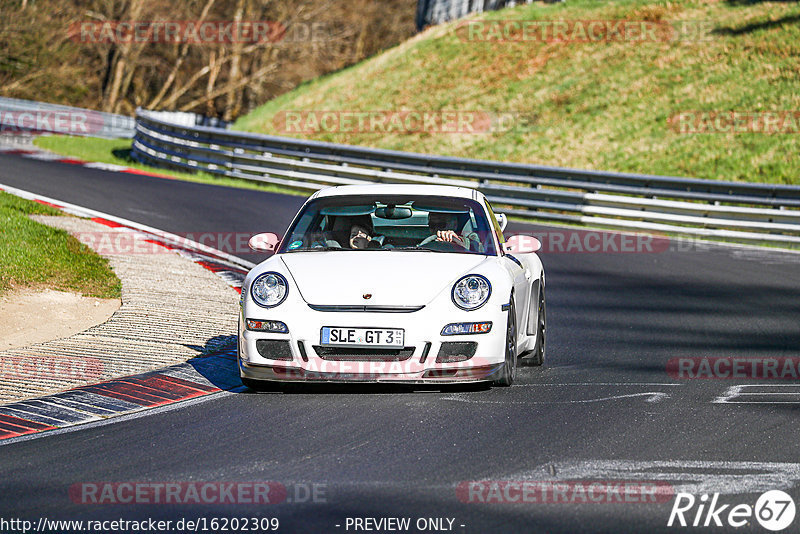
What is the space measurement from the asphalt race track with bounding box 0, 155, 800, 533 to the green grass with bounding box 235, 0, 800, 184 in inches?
655

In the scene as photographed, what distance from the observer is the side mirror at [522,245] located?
8.48m

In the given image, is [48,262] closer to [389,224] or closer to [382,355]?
[389,224]

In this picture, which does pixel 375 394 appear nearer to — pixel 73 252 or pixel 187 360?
pixel 187 360

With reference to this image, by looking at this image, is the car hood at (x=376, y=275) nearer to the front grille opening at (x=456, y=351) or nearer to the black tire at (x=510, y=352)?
the front grille opening at (x=456, y=351)

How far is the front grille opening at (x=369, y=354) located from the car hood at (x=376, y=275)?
11.3 inches

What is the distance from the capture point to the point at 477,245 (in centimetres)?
841

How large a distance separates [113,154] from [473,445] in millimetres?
25525

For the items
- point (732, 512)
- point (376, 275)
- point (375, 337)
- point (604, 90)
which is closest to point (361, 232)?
point (376, 275)

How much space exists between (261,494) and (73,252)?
A: 8188mm

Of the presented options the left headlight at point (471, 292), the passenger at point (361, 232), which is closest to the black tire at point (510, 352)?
the left headlight at point (471, 292)

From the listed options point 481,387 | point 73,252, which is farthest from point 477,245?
point 73,252

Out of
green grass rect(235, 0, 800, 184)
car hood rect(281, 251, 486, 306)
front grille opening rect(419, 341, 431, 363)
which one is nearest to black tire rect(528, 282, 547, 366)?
car hood rect(281, 251, 486, 306)

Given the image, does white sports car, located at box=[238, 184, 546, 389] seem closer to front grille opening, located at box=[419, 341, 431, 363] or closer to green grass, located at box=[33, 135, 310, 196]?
front grille opening, located at box=[419, 341, 431, 363]

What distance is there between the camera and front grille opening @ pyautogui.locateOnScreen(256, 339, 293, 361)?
7.43 metres
